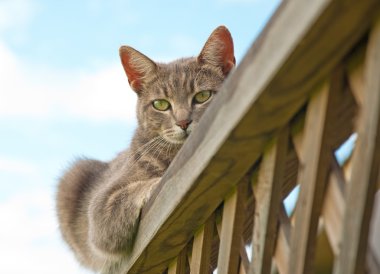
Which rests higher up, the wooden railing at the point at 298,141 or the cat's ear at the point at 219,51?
the cat's ear at the point at 219,51

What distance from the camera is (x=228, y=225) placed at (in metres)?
2.04

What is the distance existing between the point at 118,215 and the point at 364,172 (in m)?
1.98

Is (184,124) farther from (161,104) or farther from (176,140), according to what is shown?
(161,104)

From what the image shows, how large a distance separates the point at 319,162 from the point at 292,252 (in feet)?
0.74

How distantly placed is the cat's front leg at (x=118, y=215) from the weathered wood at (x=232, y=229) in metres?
0.86

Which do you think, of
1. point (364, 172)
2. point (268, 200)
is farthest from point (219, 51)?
point (364, 172)

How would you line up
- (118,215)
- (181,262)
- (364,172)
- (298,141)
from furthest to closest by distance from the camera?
(118,215) < (181,262) < (298,141) < (364,172)

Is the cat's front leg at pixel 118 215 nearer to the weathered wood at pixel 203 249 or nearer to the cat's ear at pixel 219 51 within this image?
the weathered wood at pixel 203 249

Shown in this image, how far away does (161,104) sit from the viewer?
149 inches

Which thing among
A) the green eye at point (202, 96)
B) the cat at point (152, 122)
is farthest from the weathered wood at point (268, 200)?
the green eye at point (202, 96)

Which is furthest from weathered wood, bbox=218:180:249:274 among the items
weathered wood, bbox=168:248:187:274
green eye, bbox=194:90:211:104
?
green eye, bbox=194:90:211:104

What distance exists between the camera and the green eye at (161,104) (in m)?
3.77

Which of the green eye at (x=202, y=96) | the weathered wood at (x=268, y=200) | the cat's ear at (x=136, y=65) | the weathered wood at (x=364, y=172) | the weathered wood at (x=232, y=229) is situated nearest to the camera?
the weathered wood at (x=364, y=172)

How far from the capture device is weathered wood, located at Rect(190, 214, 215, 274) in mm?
2311
